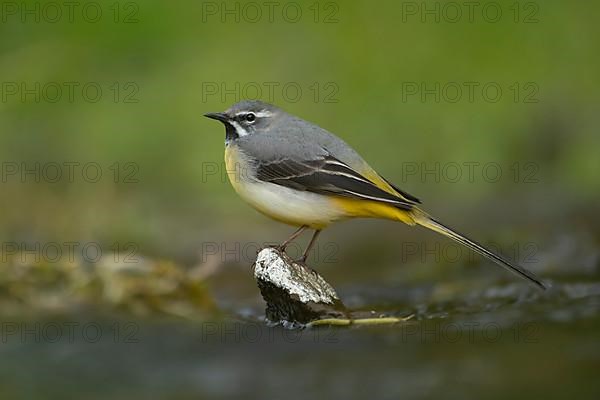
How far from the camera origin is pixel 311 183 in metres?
7.56

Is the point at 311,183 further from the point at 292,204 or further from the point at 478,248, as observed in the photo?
the point at 478,248

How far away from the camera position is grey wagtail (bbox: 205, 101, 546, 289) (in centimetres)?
741

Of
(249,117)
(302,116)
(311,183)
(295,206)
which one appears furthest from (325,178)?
(302,116)

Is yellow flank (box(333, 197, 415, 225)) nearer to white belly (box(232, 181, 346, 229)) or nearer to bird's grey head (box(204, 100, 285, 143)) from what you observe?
white belly (box(232, 181, 346, 229))

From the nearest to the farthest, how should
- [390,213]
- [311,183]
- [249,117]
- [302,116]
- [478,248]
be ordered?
[478,248] → [390,213] → [311,183] → [249,117] → [302,116]

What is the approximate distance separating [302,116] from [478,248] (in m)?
5.75

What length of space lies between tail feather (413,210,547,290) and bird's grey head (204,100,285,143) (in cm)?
148

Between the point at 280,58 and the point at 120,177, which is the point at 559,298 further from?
the point at 280,58

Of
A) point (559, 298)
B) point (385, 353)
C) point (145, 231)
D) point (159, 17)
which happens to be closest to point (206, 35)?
point (159, 17)

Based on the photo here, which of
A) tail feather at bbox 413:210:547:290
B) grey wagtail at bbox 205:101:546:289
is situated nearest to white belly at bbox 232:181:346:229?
grey wagtail at bbox 205:101:546:289

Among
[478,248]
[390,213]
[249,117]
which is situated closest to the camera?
[478,248]

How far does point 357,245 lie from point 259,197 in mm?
2959

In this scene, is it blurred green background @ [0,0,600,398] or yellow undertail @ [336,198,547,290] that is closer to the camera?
yellow undertail @ [336,198,547,290]

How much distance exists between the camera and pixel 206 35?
13906mm
